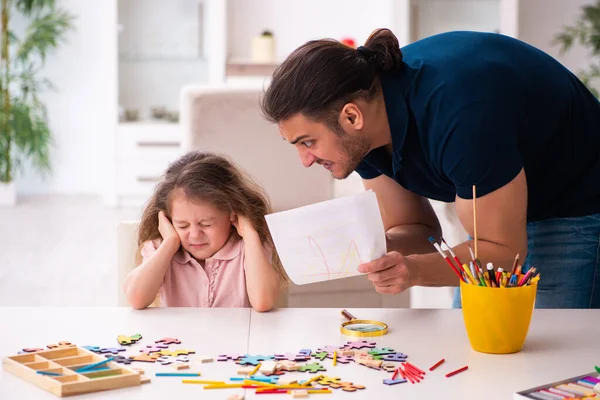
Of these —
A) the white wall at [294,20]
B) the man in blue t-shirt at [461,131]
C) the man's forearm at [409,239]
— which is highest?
the white wall at [294,20]

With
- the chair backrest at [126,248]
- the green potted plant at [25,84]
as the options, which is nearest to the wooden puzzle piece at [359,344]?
the chair backrest at [126,248]

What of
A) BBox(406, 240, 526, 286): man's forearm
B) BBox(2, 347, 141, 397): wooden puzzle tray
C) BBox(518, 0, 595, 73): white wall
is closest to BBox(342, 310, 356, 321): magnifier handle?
BBox(406, 240, 526, 286): man's forearm

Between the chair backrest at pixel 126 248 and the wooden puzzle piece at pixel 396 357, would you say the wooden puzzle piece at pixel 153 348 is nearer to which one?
the wooden puzzle piece at pixel 396 357

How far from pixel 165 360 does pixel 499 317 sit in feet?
1.76

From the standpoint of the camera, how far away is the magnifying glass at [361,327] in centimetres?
146

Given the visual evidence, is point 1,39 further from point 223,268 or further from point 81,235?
point 223,268

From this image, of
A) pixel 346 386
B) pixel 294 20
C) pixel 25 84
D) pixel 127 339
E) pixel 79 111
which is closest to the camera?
pixel 346 386

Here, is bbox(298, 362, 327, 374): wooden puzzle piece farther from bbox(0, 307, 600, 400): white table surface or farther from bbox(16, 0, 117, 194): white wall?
bbox(16, 0, 117, 194): white wall

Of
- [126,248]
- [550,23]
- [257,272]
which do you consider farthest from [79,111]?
[257,272]

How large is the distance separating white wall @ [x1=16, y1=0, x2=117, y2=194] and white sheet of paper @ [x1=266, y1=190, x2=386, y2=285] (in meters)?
5.19

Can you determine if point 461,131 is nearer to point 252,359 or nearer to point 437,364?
point 437,364

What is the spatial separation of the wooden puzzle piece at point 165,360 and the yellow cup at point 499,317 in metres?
0.48

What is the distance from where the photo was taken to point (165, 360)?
1309 mm

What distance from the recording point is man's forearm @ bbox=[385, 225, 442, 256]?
1.86 m
